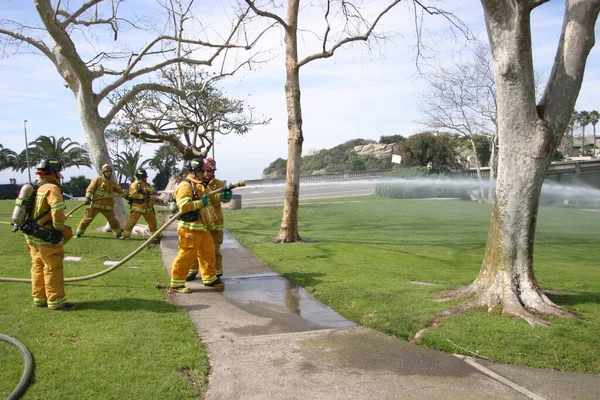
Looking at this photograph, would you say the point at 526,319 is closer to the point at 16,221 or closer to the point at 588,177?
the point at 16,221

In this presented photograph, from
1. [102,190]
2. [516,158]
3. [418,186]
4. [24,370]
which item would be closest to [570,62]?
[516,158]

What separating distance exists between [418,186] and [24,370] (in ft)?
95.7

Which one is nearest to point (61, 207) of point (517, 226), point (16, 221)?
point (16, 221)

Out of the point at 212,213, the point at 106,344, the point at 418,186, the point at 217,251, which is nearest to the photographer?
the point at 106,344

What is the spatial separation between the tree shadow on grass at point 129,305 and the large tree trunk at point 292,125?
5917 mm

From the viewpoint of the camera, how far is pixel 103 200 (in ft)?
41.3

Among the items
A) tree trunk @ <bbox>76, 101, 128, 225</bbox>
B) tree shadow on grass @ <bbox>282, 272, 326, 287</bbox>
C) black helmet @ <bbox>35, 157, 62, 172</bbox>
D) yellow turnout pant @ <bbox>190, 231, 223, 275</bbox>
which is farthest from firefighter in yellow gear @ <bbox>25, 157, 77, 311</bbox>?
tree trunk @ <bbox>76, 101, 128, 225</bbox>

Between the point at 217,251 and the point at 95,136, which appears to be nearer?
the point at 217,251

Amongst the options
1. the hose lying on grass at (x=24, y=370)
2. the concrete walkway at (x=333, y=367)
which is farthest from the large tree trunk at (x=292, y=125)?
the hose lying on grass at (x=24, y=370)

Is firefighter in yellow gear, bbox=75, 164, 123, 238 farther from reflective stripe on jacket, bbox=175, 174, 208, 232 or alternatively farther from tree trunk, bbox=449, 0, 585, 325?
tree trunk, bbox=449, 0, 585, 325

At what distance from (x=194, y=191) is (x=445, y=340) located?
13.5ft

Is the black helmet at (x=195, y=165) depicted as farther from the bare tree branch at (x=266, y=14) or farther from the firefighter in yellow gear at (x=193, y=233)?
the bare tree branch at (x=266, y=14)

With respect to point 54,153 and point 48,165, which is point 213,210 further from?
point 54,153

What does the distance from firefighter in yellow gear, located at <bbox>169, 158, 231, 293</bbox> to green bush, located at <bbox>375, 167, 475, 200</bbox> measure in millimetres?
24914
